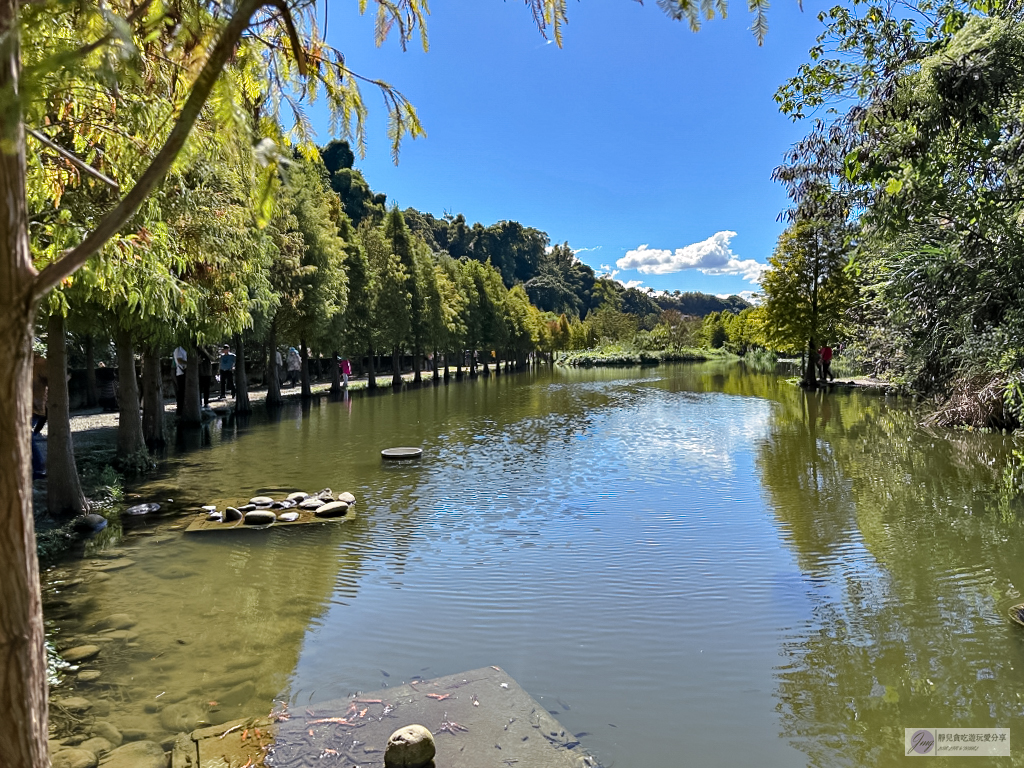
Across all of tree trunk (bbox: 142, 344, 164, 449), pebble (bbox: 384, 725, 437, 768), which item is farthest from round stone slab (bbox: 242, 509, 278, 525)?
tree trunk (bbox: 142, 344, 164, 449)

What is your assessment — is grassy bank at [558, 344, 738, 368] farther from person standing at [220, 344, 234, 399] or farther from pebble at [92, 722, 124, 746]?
pebble at [92, 722, 124, 746]

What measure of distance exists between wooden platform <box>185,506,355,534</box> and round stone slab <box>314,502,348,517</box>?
0.19 feet

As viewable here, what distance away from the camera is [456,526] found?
9336 millimetres

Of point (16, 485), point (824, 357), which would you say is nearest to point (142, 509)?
point (16, 485)

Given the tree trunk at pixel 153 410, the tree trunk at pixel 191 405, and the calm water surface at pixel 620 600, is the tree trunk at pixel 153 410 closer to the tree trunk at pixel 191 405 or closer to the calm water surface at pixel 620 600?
the tree trunk at pixel 191 405

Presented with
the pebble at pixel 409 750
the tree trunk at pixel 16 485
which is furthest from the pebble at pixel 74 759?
the tree trunk at pixel 16 485

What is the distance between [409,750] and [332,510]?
6.26 metres

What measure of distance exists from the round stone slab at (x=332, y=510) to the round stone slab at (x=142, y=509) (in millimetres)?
2646

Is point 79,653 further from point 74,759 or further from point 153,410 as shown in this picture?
point 153,410

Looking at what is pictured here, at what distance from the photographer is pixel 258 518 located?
9203 mm

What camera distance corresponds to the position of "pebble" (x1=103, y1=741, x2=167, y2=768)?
155 inches

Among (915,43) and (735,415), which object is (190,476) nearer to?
(915,43)

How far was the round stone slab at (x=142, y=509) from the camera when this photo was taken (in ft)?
32.5

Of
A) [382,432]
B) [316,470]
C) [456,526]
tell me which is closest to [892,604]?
[456,526]
